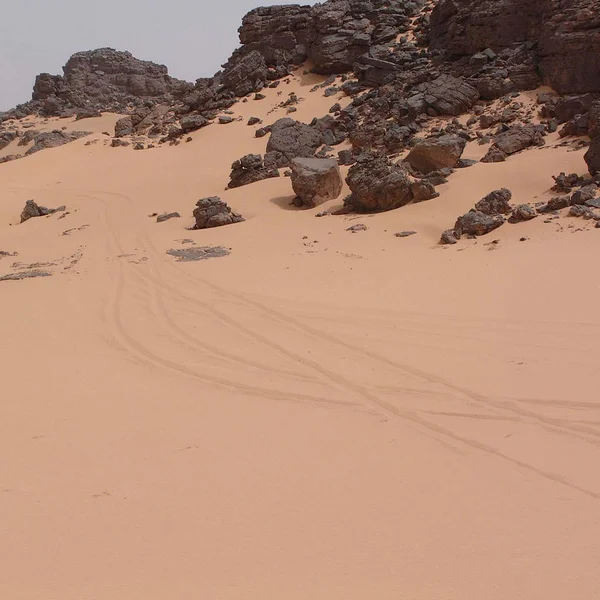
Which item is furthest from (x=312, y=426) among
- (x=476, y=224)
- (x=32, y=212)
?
(x=32, y=212)

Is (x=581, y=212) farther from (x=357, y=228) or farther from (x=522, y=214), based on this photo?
(x=357, y=228)

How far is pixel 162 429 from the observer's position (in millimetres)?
3328

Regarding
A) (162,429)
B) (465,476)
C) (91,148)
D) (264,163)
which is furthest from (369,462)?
Result: (91,148)

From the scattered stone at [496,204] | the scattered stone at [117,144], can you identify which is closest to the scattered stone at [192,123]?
the scattered stone at [117,144]

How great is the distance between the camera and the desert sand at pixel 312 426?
213 centimetres

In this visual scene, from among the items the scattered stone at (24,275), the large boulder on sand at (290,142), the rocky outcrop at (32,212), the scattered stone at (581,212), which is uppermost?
the large boulder on sand at (290,142)

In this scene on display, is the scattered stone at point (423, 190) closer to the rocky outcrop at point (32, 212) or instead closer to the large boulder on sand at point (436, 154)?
the large boulder on sand at point (436, 154)

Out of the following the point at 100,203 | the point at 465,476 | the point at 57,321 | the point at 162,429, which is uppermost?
the point at 100,203

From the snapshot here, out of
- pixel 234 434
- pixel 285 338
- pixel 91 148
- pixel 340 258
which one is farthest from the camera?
pixel 91 148

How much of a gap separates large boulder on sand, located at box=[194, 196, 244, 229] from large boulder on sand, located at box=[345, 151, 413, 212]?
2447 mm

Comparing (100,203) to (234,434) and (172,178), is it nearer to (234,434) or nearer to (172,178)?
(172,178)

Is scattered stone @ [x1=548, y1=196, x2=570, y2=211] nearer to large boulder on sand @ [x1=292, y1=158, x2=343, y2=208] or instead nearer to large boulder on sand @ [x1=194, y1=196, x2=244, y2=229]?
large boulder on sand @ [x1=292, y1=158, x2=343, y2=208]

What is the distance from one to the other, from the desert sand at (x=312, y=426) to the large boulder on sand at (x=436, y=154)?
3814 millimetres

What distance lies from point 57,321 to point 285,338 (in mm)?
2556
